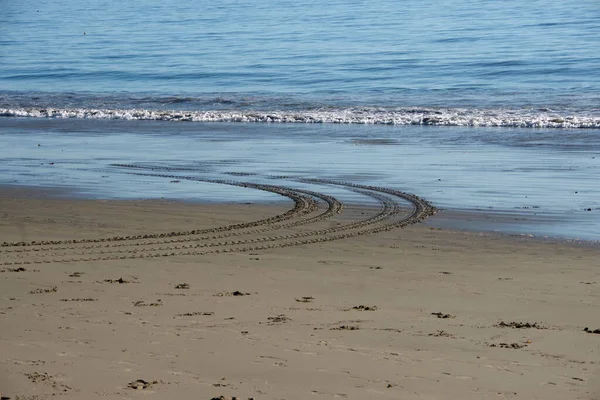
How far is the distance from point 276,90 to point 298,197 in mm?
19359

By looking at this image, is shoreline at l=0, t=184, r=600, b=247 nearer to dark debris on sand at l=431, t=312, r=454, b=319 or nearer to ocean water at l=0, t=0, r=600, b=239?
ocean water at l=0, t=0, r=600, b=239

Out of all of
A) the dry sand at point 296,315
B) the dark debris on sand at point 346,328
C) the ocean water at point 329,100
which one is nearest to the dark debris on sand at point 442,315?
the dry sand at point 296,315

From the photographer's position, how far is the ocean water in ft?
42.8

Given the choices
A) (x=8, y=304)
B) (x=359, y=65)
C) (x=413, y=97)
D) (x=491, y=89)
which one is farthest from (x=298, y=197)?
(x=359, y=65)

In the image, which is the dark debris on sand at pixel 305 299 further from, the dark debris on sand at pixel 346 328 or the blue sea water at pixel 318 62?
the blue sea water at pixel 318 62

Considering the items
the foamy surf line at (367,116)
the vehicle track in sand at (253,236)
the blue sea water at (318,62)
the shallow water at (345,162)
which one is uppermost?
the blue sea water at (318,62)

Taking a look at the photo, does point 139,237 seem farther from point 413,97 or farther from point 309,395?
point 413,97

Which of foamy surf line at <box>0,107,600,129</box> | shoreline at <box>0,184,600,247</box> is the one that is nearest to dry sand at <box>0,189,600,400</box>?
shoreline at <box>0,184,600,247</box>

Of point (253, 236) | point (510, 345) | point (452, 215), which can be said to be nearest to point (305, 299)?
point (510, 345)

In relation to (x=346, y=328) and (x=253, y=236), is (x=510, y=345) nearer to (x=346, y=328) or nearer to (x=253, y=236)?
(x=346, y=328)

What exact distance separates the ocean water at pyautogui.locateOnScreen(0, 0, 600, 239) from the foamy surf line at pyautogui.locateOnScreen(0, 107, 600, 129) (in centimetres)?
8

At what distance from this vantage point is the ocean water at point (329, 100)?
1303 cm

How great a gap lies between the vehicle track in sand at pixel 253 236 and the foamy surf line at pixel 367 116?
10.3 metres

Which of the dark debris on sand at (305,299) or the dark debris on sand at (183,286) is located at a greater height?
the dark debris on sand at (305,299)
